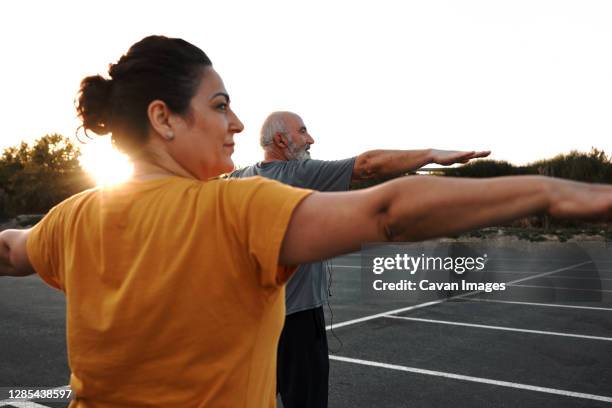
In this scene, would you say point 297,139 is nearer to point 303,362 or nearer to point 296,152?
point 296,152

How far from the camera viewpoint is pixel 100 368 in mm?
1214

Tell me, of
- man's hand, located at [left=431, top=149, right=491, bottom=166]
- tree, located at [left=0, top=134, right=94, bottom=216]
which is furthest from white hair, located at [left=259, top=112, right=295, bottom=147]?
tree, located at [left=0, top=134, right=94, bottom=216]

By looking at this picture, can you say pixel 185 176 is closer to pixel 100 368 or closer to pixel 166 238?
pixel 166 238

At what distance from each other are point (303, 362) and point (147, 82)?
2.46 meters

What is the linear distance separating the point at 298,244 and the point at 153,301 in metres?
0.32

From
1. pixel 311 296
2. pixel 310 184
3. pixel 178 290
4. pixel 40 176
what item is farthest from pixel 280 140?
pixel 40 176

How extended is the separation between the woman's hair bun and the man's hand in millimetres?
1702

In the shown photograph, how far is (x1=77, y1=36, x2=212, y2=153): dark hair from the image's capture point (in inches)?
48.9

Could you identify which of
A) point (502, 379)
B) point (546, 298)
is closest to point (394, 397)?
point (502, 379)

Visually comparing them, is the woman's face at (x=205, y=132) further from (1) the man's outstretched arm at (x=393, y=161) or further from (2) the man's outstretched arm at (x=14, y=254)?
(1) the man's outstretched arm at (x=393, y=161)

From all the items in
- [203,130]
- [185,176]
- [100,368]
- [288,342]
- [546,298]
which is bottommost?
[546,298]

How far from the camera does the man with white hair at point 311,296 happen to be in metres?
3.33

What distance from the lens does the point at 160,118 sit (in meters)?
1.24

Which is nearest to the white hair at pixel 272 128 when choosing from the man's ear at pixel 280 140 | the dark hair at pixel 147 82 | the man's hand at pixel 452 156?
the man's ear at pixel 280 140
